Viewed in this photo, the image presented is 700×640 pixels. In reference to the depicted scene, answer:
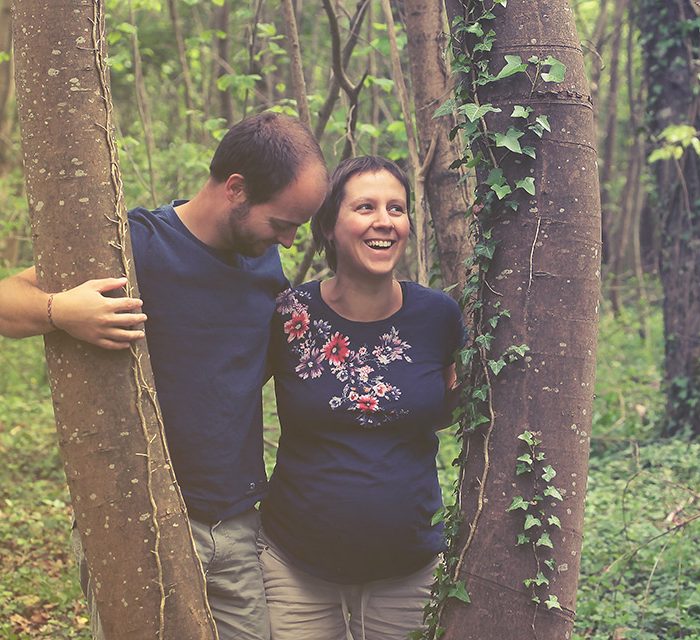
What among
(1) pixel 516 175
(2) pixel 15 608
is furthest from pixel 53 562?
(1) pixel 516 175

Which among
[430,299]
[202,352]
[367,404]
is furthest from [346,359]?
[202,352]

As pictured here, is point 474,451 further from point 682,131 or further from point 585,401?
point 682,131

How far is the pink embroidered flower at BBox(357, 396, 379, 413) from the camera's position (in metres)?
2.91

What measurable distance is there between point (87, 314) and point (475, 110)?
114cm

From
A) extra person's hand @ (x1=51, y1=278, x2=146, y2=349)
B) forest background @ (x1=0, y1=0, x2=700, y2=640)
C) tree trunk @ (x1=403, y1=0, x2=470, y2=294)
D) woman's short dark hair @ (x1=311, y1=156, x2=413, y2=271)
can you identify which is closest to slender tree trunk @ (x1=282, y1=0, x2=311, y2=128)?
forest background @ (x1=0, y1=0, x2=700, y2=640)

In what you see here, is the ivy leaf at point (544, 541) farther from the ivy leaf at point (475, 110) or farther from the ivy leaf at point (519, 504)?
the ivy leaf at point (475, 110)

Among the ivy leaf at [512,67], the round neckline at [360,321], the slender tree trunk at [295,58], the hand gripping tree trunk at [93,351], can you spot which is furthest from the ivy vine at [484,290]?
the slender tree trunk at [295,58]

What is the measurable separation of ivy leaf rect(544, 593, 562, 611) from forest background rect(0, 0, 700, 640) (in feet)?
4.10

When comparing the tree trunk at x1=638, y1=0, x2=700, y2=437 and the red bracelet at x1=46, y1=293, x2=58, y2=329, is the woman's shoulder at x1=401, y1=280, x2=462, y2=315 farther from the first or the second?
the tree trunk at x1=638, y1=0, x2=700, y2=437

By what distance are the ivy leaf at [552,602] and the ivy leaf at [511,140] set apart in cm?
118

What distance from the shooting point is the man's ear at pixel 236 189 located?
2.76 meters

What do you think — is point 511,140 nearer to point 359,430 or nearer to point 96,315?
point 359,430

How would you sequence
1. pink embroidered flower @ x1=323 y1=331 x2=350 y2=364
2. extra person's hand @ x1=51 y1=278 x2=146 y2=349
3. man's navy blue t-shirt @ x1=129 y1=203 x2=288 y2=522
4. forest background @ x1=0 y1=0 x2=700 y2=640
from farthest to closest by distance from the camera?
forest background @ x1=0 y1=0 x2=700 y2=640 < pink embroidered flower @ x1=323 y1=331 x2=350 y2=364 < man's navy blue t-shirt @ x1=129 y1=203 x2=288 y2=522 < extra person's hand @ x1=51 y1=278 x2=146 y2=349

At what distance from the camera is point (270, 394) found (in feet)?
33.7
